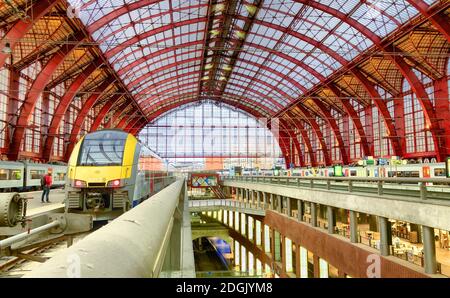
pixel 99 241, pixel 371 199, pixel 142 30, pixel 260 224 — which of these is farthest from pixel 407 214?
pixel 142 30

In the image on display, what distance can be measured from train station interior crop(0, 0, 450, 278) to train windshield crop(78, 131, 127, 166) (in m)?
0.06

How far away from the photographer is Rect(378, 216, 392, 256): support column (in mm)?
12477

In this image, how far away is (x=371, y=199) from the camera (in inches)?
511

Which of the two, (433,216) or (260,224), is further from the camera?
(260,224)

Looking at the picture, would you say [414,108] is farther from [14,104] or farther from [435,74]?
[14,104]

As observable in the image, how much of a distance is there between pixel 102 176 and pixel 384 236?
34.7 ft

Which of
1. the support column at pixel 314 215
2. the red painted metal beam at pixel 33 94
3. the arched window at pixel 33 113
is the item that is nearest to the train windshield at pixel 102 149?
the support column at pixel 314 215

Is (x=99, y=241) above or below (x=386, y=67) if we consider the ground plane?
below

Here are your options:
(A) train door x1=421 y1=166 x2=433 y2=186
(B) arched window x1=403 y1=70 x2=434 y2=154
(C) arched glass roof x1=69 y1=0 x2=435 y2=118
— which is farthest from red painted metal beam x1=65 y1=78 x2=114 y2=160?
(B) arched window x1=403 y1=70 x2=434 y2=154

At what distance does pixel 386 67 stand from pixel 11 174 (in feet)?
136

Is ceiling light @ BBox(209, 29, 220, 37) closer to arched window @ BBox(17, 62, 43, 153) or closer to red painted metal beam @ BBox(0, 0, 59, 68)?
arched window @ BBox(17, 62, 43, 153)

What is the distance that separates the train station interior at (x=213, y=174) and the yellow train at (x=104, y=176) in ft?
0.17

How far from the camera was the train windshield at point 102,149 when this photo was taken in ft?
40.8

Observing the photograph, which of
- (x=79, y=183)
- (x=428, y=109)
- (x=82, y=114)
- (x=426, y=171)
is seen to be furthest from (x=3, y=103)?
(x=428, y=109)
